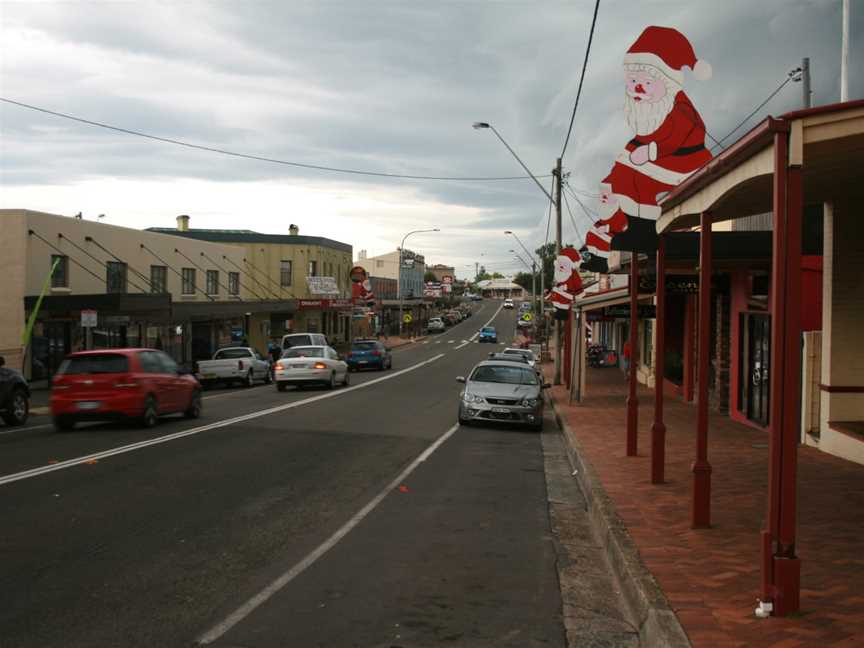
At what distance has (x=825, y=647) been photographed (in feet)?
17.0

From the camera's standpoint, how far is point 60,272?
107 feet

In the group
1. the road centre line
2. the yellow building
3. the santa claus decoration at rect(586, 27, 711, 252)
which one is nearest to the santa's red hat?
the santa claus decoration at rect(586, 27, 711, 252)

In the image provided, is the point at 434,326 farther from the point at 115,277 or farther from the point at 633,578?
the point at 633,578

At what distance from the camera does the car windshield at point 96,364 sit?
1641 centimetres

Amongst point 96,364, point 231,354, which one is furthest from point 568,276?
point 231,354

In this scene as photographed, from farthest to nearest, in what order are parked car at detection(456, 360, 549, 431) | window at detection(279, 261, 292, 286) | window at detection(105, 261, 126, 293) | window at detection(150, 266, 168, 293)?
window at detection(279, 261, 292, 286) → window at detection(150, 266, 168, 293) → window at detection(105, 261, 126, 293) → parked car at detection(456, 360, 549, 431)

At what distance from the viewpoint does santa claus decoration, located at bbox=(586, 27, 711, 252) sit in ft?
34.8

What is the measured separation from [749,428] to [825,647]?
13255 mm

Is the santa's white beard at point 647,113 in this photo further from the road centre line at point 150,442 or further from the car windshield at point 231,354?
the car windshield at point 231,354

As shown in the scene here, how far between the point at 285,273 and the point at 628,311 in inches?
1398

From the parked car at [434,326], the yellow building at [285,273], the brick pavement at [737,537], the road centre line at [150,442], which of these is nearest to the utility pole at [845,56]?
the brick pavement at [737,537]

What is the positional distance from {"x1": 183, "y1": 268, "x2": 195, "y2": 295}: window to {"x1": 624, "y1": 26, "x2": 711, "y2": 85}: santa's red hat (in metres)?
36.7

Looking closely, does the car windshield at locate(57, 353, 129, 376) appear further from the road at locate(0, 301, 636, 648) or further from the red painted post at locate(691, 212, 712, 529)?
the red painted post at locate(691, 212, 712, 529)

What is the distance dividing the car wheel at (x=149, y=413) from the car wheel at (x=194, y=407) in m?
1.64
